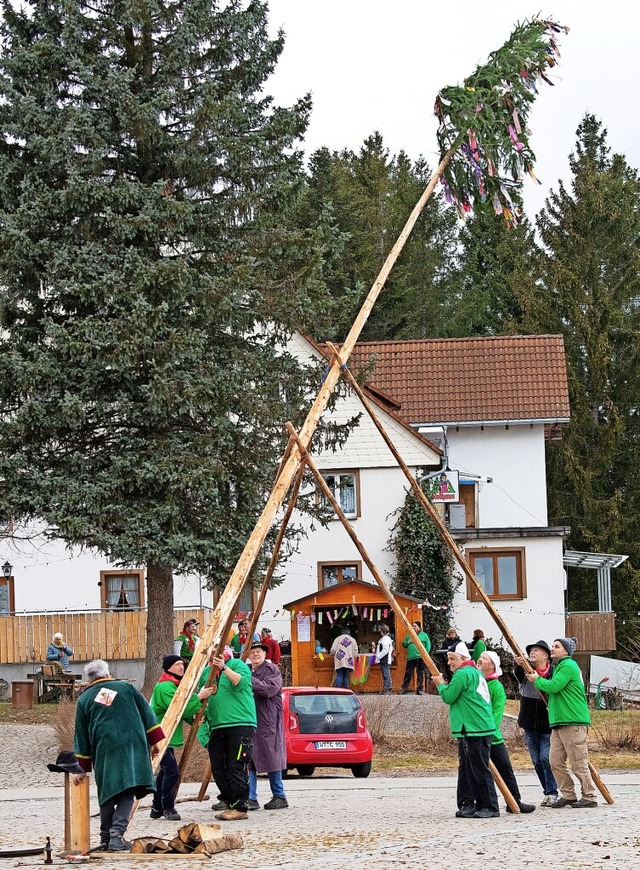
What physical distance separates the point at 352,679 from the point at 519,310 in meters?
29.3

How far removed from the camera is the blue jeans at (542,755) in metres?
15.4

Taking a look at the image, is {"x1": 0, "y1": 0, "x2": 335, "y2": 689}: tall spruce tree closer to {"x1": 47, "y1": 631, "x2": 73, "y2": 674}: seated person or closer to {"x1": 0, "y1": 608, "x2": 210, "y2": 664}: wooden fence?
{"x1": 47, "y1": 631, "x2": 73, "y2": 674}: seated person

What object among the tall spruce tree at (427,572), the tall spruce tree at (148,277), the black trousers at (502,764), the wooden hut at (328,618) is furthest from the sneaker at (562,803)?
the tall spruce tree at (427,572)

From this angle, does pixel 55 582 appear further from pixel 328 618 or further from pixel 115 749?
pixel 115 749

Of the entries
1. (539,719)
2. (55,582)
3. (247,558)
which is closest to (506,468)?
(55,582)

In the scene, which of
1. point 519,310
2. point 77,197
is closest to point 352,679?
point 77,197

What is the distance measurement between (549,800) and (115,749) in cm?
565

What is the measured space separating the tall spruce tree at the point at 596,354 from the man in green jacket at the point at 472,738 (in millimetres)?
38770

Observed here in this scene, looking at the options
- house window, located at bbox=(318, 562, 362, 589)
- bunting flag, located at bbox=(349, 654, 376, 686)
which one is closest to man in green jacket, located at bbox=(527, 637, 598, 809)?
bunting flag, located at bbox=(349, 654, 376, 686)

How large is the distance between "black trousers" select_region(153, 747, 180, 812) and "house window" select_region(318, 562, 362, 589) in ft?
89.0

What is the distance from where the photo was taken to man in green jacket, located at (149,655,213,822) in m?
14.0

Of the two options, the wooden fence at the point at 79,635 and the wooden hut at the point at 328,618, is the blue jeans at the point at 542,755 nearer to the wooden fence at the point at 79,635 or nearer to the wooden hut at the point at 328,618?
the wooden hut at the point at 328,618

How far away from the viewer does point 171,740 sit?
13.8 m

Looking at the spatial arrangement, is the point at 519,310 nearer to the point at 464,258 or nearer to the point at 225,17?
the point at 464,258
